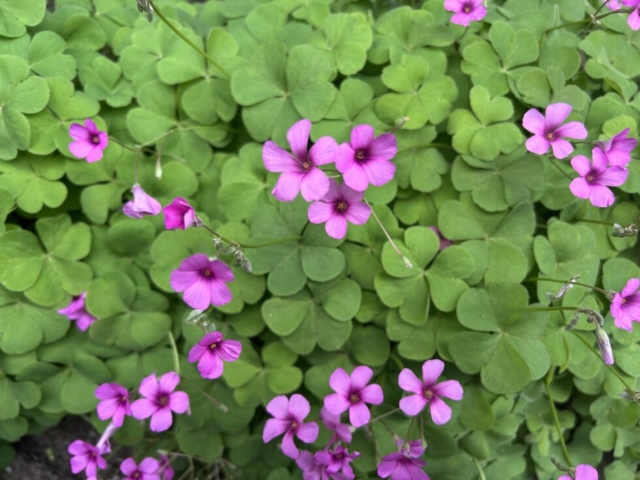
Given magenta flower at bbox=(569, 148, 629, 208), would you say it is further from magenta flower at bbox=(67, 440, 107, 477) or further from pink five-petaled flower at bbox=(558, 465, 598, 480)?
magenta flower at bbox=(67, 440, 107, 477)

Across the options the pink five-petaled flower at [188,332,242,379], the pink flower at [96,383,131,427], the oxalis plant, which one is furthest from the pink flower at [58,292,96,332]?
the pink five-petaled flower at [188,332,242,379]

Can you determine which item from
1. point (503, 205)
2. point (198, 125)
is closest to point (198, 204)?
point (198, 125)

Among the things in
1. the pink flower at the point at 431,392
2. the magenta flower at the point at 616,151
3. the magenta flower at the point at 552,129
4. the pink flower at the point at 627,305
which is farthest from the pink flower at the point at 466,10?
the pink flower at the point at 431,392

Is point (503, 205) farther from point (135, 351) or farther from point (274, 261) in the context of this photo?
point (135, 351)

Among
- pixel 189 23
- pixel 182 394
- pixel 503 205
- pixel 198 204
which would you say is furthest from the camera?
pixel 189 23

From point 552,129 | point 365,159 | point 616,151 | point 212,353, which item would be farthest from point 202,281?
point 616,151

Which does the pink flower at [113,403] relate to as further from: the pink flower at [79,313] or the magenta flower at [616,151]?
the magenta flower at [616,151]

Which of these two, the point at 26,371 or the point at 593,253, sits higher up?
the point at 593,253
